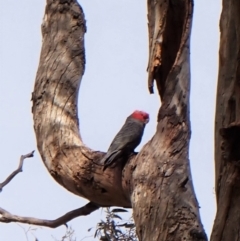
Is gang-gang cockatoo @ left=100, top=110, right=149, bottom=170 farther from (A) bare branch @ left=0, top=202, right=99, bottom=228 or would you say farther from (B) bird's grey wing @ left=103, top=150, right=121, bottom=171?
(A) bare branch @ left=0, top=202, right=99, bottom=228

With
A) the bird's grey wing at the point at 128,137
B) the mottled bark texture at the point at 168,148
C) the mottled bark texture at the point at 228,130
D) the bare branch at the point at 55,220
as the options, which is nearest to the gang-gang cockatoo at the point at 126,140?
the bird's grey wing at the point at 128,137

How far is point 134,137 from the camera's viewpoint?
324cm

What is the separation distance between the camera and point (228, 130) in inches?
86.7

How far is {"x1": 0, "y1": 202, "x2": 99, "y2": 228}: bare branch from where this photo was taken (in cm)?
331

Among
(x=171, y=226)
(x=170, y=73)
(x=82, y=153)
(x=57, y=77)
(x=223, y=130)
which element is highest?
(x=57, y=77)

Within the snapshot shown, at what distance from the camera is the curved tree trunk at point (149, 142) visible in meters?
2.54

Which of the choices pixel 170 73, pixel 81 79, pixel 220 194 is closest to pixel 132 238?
pixel 81 79

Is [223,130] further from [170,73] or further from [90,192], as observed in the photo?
[90,192]

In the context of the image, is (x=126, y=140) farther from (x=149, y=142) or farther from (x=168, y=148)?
(x=168, y=148)

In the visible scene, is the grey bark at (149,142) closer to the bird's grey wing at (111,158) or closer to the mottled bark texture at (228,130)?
the bird's grey wing at (111,158)

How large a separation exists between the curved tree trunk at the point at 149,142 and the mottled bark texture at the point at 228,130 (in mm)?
238

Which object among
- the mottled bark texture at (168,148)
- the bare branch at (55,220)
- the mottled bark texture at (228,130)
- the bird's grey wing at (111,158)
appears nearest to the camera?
the mottled bark texture at (228,130)

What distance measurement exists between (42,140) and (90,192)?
0.43 metres

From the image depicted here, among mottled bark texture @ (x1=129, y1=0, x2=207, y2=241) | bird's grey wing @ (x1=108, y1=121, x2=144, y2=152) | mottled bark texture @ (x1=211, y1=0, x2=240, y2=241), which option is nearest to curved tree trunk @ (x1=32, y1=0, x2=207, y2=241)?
mottled bark texture @ (x1=129, y1=0, x2=207, y2=241)
